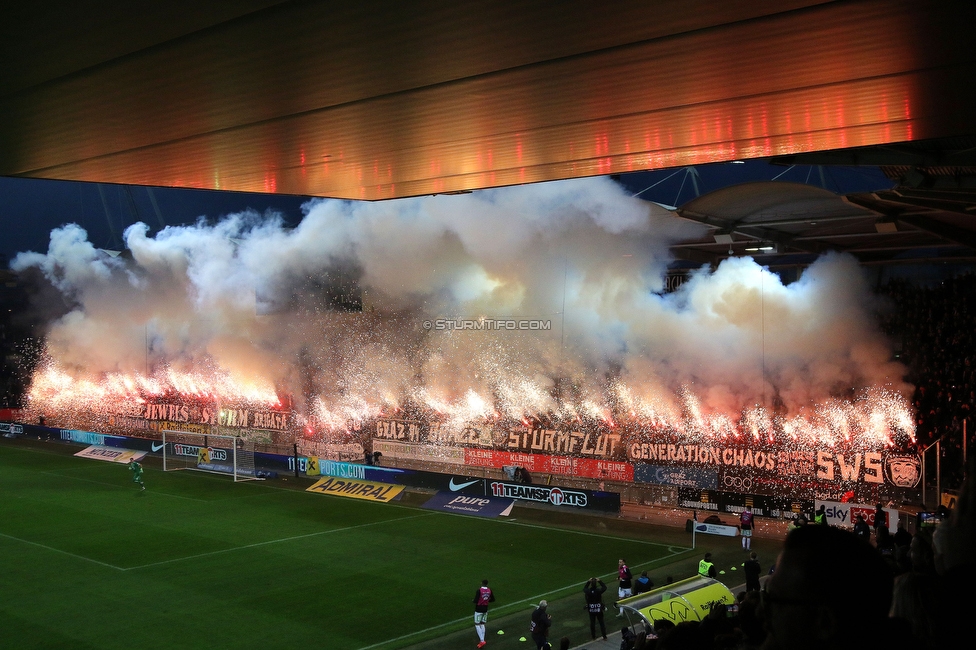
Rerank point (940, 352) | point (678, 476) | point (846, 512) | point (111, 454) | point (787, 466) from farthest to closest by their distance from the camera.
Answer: point (111, 454) < point (940, 352) < point (787, 466) < point (678, 476) < point (846, 512)

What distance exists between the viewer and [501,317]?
121ft

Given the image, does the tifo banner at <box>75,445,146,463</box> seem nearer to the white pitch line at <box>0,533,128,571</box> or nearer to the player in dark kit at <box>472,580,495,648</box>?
the white pitch line at <box>0,533,128,571</box>

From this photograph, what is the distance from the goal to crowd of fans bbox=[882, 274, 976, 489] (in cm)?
2472

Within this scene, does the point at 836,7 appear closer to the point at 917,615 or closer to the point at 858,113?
the point at 858,113

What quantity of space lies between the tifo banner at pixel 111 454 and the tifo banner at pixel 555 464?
17.1 metres

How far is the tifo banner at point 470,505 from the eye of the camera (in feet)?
87.3

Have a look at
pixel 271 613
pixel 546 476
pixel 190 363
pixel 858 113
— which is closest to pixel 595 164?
pixel 858 113

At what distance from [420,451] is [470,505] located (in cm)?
759

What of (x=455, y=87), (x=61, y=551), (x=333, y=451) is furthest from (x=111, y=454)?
(x=455, y=87)

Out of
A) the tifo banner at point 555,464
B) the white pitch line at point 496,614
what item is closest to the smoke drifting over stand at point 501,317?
the tifo banner at point 555,464

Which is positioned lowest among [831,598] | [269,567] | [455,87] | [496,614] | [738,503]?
[496,614]

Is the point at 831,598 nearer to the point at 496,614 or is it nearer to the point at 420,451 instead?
the point at 496,614

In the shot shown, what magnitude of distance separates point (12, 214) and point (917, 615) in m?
90.7

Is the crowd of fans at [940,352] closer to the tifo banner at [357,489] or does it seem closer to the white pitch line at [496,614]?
the white pitch line at [496,614]
